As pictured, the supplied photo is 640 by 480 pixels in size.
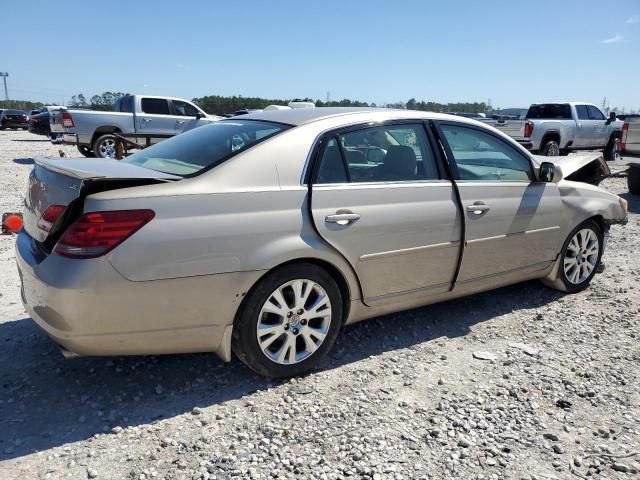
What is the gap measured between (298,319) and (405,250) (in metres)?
0.87

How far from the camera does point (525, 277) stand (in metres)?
4.34

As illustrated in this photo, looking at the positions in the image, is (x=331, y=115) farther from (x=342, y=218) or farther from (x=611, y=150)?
(x=611, y=150)

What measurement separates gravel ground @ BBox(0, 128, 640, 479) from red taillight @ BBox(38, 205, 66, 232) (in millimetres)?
955

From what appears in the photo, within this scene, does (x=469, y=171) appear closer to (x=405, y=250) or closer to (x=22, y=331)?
(x=405, y=250)

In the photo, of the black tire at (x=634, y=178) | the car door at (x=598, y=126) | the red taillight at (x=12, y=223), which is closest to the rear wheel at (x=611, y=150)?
the car door at (x=598, y=126)

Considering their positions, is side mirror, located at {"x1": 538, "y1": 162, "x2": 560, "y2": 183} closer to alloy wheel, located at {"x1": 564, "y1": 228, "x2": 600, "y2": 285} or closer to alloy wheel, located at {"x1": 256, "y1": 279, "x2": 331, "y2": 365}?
alloy wheel, located at {"x1": 564, "y1": 228, "x2": 600, "y2": 285}

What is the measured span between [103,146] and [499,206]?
1283cm

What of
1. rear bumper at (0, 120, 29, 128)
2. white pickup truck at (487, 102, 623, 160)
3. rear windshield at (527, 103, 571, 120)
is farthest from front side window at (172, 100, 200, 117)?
rear bumper at (0, 120, 29, 128)

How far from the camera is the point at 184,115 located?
51.0ft

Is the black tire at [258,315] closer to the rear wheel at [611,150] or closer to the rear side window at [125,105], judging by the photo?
the rear side window at [125,105]

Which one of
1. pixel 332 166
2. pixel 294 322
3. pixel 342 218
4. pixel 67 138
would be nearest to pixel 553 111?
pixel 67 138

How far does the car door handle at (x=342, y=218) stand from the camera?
3.04 m

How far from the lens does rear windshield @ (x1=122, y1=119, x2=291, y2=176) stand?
9.95ft

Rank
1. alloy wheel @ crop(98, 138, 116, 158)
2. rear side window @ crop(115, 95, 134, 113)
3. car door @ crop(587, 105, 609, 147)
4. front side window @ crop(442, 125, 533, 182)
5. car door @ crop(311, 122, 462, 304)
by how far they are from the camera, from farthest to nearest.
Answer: car door @ crop(587, 105, 609, 147), rear side window @ crop(115, 95, 134, 113), alloy wheel @ crop(98, 138, 116, 158), front side window @ crop(442, 125, 533, 182), car door @ crop(311, 122, 462, 304)
